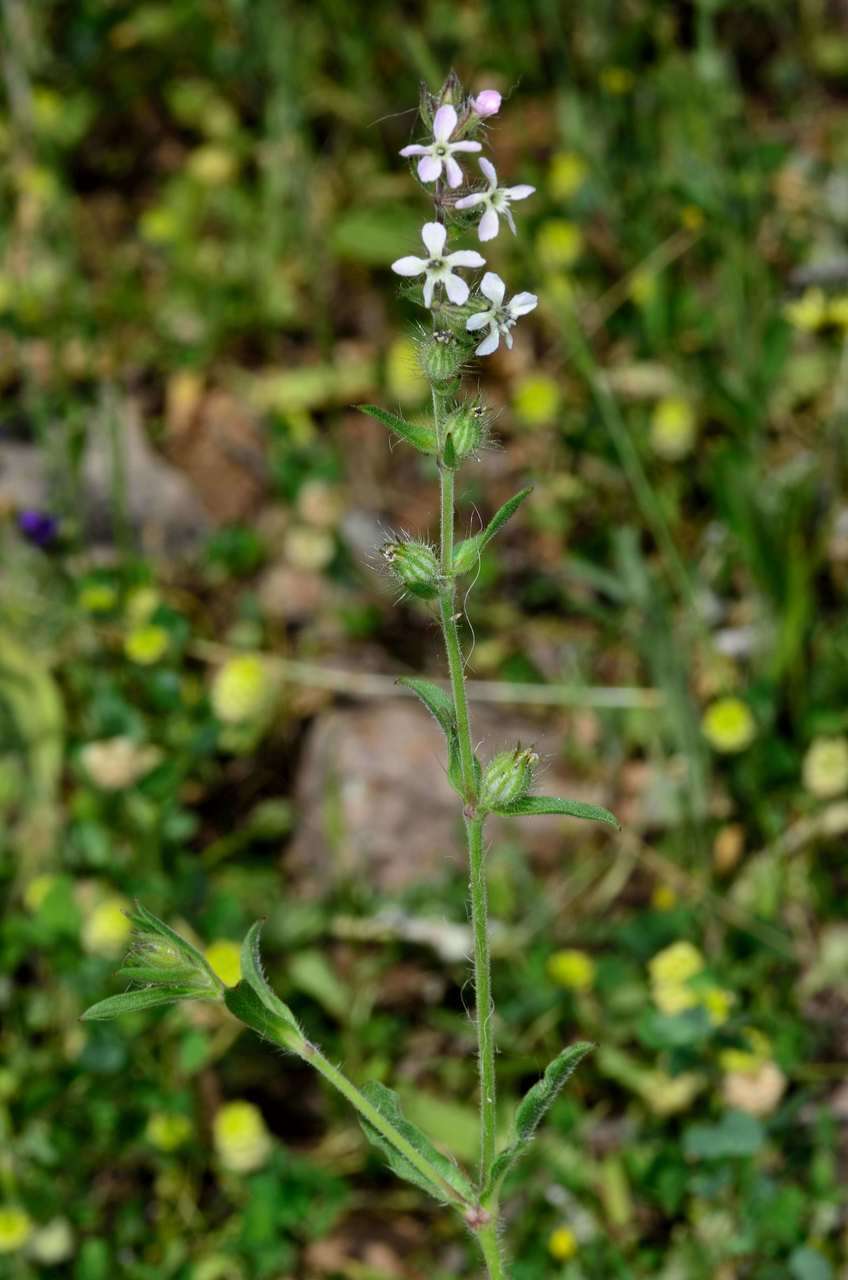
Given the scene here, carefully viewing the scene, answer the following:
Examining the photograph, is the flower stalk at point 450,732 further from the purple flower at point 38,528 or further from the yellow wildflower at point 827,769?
the purple flower at point 38,528

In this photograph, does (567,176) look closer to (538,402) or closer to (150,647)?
(538,402)

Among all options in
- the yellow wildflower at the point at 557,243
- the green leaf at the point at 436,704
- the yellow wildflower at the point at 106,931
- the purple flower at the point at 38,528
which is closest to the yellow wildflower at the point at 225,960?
the yellow wildflower at the point at 106,931

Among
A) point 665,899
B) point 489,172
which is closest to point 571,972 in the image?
point 665,899

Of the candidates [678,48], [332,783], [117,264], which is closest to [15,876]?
[332,783]

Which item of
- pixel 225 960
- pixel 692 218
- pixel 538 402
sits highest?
pixel 692 218

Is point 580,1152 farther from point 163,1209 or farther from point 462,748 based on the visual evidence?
point 462,748

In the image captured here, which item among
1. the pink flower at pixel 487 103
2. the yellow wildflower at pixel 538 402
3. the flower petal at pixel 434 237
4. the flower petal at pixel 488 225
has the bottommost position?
the flower petal at pixel 434 237

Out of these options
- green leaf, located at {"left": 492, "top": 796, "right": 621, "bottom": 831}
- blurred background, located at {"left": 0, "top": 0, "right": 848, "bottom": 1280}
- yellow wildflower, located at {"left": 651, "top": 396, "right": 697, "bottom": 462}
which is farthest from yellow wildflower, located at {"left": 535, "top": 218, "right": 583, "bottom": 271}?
green leaf, located at {"left": 492, "top": 796, "right": 621, "bottom": 831}

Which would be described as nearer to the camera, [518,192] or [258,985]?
[518,192]
